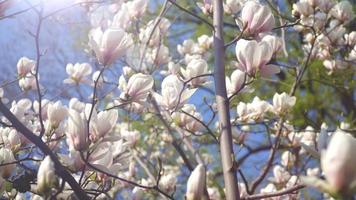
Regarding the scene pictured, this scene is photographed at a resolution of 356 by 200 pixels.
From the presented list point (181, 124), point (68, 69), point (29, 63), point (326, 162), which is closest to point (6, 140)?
point (29, 63)

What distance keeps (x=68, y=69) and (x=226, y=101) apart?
53.2 inches

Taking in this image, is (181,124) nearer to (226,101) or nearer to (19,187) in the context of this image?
(226,101)

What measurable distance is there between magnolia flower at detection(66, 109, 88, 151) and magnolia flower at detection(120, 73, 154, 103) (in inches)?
15.8

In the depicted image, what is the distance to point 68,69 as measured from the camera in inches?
101

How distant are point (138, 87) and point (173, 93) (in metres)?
0.13

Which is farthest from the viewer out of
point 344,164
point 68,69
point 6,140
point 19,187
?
point 68,69

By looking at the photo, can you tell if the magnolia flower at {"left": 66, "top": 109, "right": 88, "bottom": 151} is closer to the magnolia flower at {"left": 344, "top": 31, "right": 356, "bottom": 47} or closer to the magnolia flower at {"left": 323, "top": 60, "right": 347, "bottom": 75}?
the magnolia flower at {"left": 344, "top": 31, "right": 356, "bottom": 47}

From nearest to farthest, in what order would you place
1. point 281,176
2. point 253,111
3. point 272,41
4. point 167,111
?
point 272,41 < point 167,111 < point 253,111 < point 281,176

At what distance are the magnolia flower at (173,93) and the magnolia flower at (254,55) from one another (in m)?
0.27

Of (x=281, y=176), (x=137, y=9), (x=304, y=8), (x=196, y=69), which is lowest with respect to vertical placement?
(x=281, y=176)

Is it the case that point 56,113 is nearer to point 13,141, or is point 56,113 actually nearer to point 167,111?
point 13,141

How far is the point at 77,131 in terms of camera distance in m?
1.27

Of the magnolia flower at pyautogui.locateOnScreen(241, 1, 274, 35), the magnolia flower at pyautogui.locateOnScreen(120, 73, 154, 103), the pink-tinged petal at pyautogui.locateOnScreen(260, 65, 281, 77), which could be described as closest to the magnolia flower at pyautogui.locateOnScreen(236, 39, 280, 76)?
the pink-tinged petal at pyautogui.locateOnScreen(260, 65, 281, 77)

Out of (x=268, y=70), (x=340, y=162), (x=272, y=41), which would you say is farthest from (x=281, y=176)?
(x=340, y=162)
